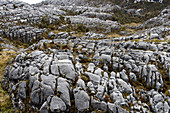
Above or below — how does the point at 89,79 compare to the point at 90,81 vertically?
above

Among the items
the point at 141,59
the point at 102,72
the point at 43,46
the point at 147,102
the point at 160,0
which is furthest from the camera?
the point at 160,0

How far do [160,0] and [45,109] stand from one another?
21023 cm

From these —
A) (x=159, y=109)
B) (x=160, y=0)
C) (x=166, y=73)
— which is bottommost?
(x=159, y=109)

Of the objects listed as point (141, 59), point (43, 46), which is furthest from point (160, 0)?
point (43, 46)

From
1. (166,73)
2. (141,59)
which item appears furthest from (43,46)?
(166,73)

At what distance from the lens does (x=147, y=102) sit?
1566 centimetres

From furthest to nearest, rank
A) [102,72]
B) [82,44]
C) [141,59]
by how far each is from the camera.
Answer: [82,44], [141,59], [102,72]

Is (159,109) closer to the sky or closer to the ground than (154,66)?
closer to the ground

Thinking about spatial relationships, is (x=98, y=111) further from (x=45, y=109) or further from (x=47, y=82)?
(x=47, y=82)

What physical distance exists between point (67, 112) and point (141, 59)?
18.4m

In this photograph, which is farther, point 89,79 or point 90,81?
point 89,79

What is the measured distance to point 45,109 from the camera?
13.1m

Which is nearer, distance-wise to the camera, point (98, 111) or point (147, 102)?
point (98, 111)

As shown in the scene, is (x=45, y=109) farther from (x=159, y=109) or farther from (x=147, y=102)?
(x=159, y=109)
